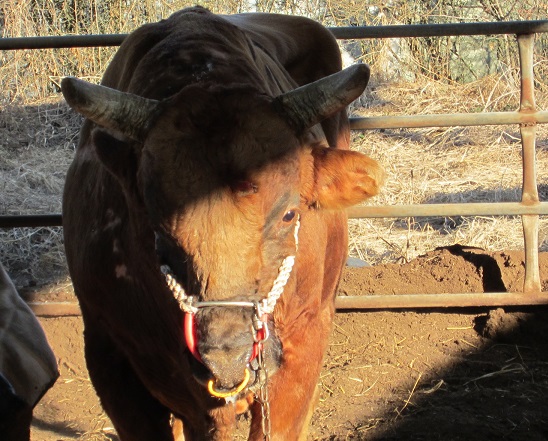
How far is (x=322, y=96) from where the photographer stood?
2396 mm

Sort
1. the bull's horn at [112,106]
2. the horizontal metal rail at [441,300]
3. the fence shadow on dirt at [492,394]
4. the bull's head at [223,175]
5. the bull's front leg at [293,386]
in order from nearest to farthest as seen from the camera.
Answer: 1. the bull's head at [223,175]
2. the bull's horn at [112,106]
3. the bull's front leg at [293,386]
4. the fence shadow on dirt at [492,394]
5. the horizontal metal rail at [441,300]

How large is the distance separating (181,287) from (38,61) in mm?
8008

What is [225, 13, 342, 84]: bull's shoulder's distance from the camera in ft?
13.2

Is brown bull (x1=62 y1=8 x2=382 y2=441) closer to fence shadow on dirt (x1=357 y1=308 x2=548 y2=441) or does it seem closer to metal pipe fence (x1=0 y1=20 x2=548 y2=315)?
fence shadow on dirt (x1=357 y1=308 x2=548 y2=441)

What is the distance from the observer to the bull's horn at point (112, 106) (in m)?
2.35

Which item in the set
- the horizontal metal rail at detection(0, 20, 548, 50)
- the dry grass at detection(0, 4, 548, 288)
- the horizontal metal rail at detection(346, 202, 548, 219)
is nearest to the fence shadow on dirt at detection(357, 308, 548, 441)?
the horizontal metal rail at detection(346, 202, 548, 219)

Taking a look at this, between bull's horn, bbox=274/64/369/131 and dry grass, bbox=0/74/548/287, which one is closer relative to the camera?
bull's horn, bbox=274/64/369/131

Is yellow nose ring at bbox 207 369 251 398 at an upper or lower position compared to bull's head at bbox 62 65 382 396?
lower

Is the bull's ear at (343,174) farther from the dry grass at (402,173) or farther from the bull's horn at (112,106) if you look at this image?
the dry grass at (402,173)

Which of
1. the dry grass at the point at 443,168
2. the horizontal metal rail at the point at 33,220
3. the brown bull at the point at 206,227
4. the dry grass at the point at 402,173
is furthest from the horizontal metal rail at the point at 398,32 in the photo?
the dry grass at the point at 443,168

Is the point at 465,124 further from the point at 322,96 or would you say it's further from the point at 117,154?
the point at 117,154

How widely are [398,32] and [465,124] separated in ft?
2.04

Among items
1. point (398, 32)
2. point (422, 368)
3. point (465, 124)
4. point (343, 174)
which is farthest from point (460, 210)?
point (343, 174)

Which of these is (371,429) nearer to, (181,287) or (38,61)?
(181,287)
